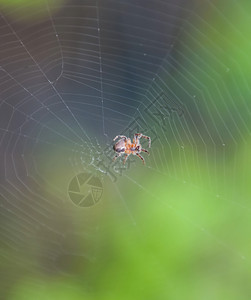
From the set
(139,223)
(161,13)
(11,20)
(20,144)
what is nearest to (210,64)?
(161,13)

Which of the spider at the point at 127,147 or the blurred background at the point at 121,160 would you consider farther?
the spider at the point at 127,147

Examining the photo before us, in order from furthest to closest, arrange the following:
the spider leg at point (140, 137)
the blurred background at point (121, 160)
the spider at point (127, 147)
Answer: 1. the spider at point (127, 147)
2. the spider leg at point (140, 137)
3. the blurred background at point (121, 160)

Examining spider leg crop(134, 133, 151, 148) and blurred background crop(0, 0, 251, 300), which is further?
spider leg crop(134, 133, 151, 148)

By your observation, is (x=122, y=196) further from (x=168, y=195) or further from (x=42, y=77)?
(x=42, y=77)

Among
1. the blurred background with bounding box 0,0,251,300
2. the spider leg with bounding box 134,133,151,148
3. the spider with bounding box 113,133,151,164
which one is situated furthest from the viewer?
the spider with bounding box 113,133,151,164

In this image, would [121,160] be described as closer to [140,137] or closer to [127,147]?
[127,147]

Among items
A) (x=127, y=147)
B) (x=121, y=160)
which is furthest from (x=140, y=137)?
(x=121, y=160)

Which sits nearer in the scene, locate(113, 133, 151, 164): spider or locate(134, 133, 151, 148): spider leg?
locate(134, 133, 151, 148): spider leg

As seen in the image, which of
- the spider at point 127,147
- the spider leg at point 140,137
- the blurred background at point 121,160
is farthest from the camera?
the spider at point 127,147

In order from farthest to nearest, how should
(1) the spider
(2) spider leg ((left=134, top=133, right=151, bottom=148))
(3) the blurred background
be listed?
(1) the spider, (2) spider leg ((left=134, top=133, right=151, bottom=148)), (3) the blurred background
